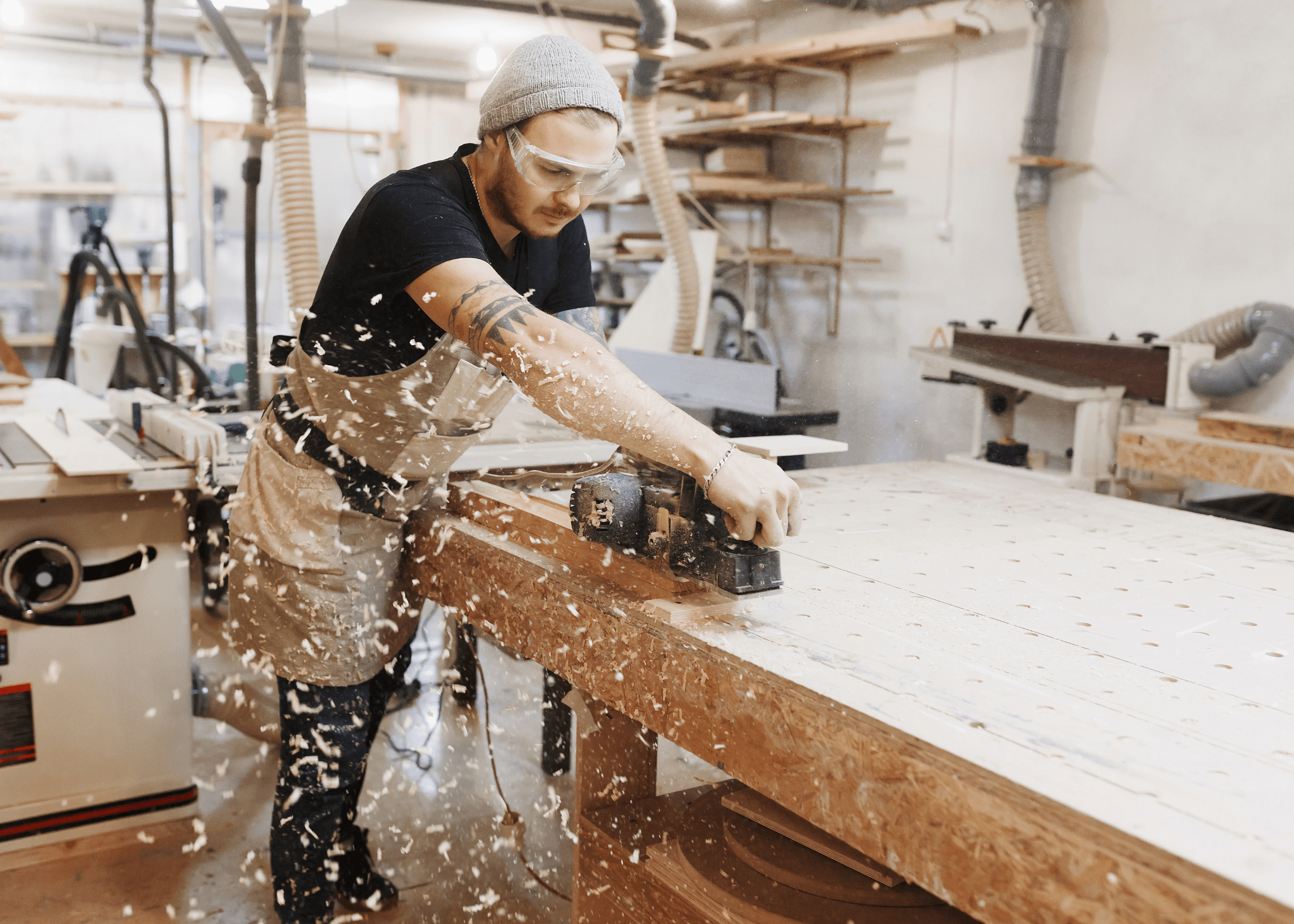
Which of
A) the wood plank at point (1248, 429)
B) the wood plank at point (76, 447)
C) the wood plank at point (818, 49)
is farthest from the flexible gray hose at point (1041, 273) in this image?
the wood plank at point (76, 447)

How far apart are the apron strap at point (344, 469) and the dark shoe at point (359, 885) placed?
804mm

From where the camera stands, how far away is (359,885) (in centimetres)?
208

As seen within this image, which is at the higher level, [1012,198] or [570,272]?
[1012,198]

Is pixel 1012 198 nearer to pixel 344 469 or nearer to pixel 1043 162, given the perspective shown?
pixel 1043 162

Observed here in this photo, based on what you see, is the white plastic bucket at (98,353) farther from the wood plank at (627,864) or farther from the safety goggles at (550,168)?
the wood plank at (627,864)

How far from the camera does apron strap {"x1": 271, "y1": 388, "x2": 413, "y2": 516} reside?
1713 millimetres

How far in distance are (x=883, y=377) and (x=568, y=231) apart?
3402 millimetres

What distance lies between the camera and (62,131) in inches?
282

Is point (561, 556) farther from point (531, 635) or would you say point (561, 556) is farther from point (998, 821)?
point (998, 821)

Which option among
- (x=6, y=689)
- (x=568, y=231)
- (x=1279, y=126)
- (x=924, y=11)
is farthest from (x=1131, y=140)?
(x=6, y=689)

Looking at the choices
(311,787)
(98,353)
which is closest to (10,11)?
(98,353)

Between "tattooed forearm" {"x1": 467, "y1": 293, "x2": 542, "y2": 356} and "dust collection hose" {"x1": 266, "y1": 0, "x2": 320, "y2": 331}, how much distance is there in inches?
43.6

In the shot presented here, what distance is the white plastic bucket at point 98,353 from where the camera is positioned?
14.0ft

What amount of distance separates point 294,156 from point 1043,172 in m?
2.94
